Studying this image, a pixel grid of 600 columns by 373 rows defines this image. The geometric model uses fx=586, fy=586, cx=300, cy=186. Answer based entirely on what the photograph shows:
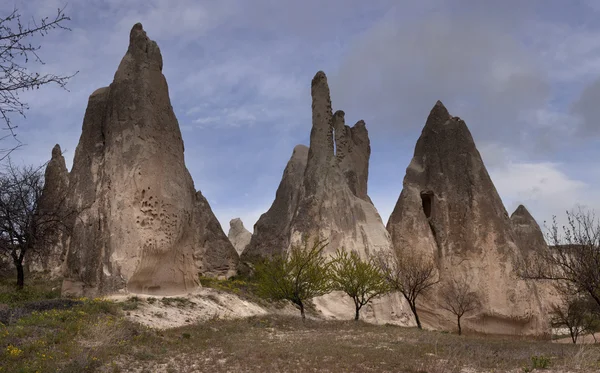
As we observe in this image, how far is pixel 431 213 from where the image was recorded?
29.4 meters

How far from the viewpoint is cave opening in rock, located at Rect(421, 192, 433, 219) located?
29750 millimetres

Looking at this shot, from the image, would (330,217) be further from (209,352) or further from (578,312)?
(209,352)

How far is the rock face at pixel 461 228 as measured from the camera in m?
25.7

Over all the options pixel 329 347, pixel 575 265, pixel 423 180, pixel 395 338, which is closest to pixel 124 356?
pixel 329 347

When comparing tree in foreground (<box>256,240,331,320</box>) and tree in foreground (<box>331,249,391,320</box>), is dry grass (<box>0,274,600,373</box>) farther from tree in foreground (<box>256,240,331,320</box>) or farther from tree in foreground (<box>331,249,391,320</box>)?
tree in foreground (<box>331,249,391,320</box>)

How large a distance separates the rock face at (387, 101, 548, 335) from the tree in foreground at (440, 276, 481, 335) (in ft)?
0.94

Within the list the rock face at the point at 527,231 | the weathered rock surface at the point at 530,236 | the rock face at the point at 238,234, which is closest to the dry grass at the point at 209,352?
the weathered rock surface at the point at 530,236

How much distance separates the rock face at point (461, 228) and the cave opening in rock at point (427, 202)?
0.05 m

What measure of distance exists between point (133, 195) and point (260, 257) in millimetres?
14139

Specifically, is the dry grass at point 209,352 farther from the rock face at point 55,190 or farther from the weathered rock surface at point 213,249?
the weathered rock surface at point 213,249

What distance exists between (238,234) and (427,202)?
1400 inches

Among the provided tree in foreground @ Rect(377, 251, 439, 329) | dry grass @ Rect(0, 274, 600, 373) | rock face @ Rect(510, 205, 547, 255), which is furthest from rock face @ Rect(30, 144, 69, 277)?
rock face @ Rect(510, 205, 547, 255)

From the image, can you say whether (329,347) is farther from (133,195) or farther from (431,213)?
(431,213)

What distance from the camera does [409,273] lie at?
22.9 m
